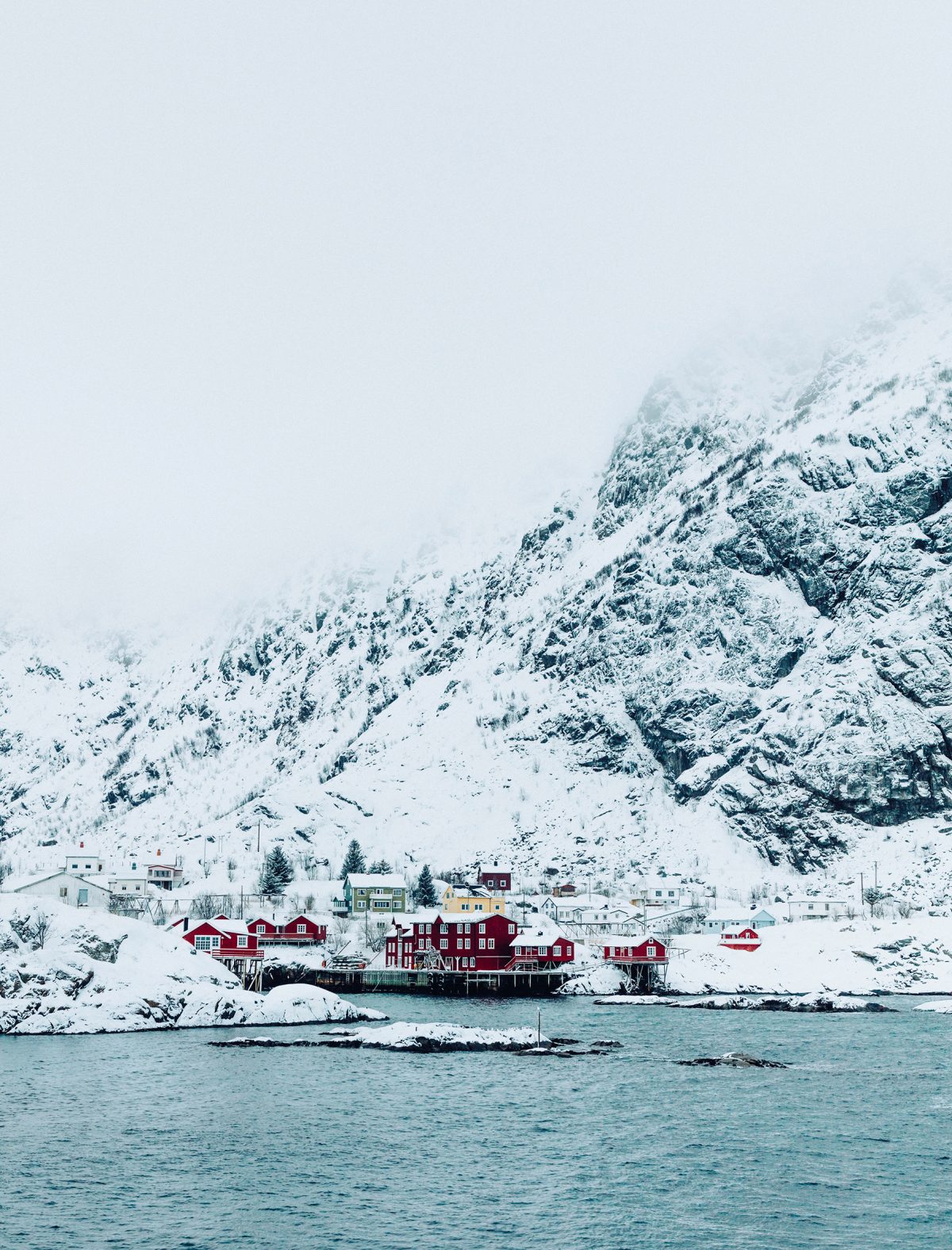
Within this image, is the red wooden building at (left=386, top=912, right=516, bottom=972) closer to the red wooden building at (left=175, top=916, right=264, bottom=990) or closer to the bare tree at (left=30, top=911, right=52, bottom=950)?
the red wooden building at (left=175, top=916, right=264, bottom=990)

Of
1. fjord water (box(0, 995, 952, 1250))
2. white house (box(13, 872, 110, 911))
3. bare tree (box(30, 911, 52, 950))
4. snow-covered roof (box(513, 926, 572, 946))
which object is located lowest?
fjord water (box(0, 995, 952, 1250))

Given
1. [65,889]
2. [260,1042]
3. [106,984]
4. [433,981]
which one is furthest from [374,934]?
[260,1042]

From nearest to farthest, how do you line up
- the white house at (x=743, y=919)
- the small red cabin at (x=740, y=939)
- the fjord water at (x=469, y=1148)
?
the fjord water at (x=469, y=1148) → the small red cabin at (x=740, y=939) → the white house at (x=743, y=919)

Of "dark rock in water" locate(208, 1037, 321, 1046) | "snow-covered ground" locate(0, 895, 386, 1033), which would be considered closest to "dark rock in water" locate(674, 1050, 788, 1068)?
"dark rock in water" locate(208, 1037, 321, 1046)

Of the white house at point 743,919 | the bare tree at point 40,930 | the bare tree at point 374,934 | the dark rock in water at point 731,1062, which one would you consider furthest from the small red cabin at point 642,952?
the bare tree at point 40,930

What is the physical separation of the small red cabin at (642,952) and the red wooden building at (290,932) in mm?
45102

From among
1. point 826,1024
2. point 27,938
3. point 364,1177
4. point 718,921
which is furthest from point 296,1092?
point 718,921

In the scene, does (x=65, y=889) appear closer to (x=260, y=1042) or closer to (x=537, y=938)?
(x=537, y=938)

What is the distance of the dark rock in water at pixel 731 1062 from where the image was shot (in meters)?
93.9

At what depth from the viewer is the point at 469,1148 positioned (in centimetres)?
6775

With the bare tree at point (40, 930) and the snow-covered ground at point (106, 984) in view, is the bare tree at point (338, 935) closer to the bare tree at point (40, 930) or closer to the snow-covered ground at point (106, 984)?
the snow-covered ground at point (106, 984)

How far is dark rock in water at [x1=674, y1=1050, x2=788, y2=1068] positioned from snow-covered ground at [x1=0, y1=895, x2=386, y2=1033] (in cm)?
3913

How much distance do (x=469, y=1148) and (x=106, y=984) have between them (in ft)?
182

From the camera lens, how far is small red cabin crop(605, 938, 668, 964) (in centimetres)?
15662
